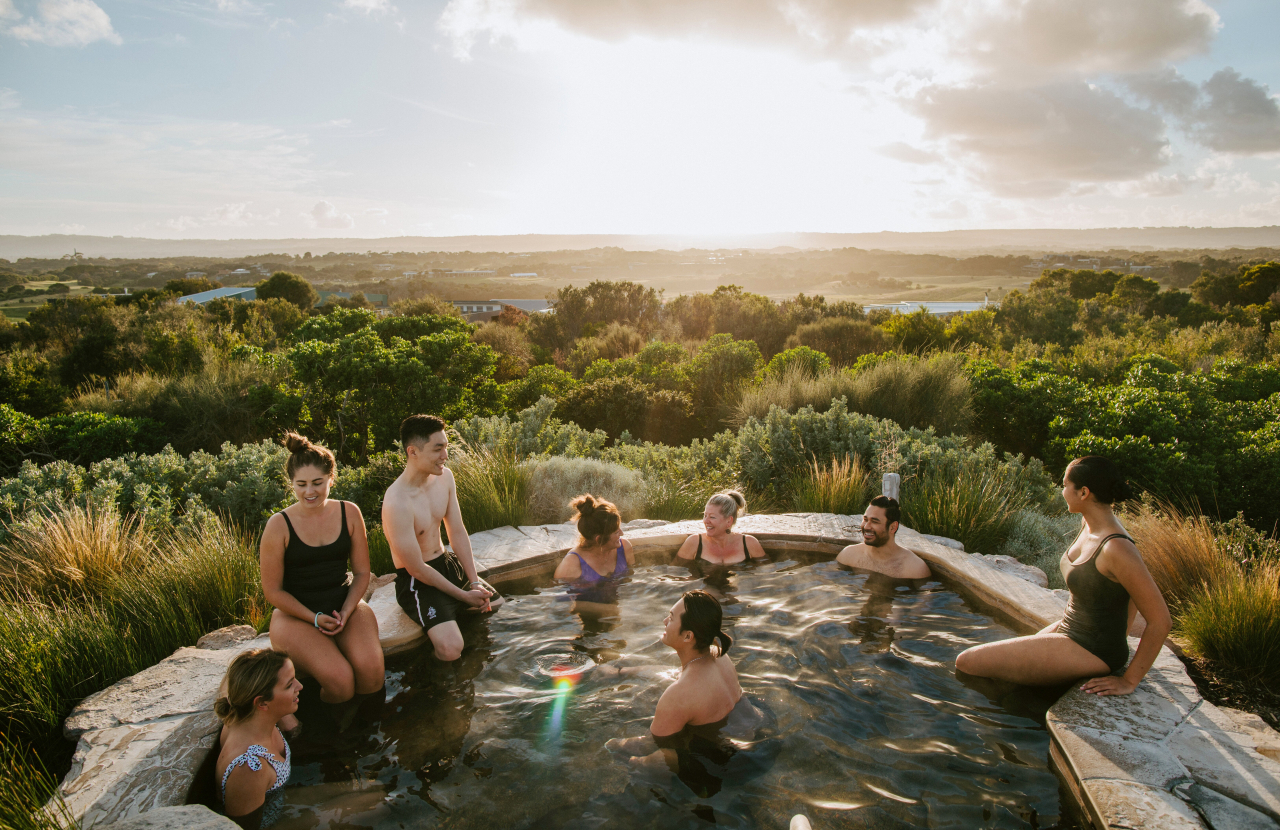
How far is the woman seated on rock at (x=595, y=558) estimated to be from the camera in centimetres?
521

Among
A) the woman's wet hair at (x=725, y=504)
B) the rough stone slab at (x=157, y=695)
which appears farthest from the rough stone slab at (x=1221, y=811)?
the rough stone slab at (x=157, y=695)

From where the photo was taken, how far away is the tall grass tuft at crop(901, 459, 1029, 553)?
6266mm

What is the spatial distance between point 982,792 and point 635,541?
340 cm

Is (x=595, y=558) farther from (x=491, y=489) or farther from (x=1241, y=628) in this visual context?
(x=1241, y=628)

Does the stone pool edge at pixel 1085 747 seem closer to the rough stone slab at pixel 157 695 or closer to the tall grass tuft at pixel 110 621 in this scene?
the rough stone slab at pixel 157 695

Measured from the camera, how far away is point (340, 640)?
12.8ft

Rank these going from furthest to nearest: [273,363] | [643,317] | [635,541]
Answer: [643,317], [273,363], [635,541]

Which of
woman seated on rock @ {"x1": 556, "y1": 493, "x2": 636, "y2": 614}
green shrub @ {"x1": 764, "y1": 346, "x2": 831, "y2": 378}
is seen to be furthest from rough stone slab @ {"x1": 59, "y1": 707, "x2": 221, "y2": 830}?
green shrub @ {"x1": 764, "y1": 346, "x2": 831, "y2": 378}

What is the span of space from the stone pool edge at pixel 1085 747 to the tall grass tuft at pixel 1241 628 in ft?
1.41

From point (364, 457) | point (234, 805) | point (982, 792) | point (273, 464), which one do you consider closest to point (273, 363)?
point (364, 457)

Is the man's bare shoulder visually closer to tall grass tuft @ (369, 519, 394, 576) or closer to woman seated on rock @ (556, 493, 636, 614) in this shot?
woman seated on rock @ (556, 493, 636, 614)

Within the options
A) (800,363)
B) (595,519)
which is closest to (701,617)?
(595,519)

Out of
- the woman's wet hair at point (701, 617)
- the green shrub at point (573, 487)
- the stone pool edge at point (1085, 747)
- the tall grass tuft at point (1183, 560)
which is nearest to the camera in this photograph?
the stone pool edge at point (1085, 747)

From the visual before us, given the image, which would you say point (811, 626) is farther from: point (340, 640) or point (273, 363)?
point (273, 363)
